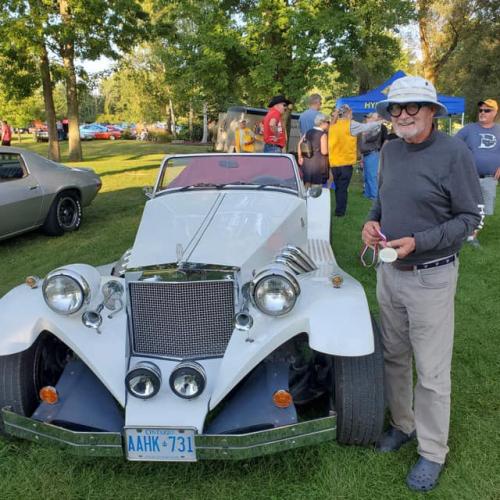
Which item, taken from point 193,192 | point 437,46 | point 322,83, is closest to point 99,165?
point 322,83

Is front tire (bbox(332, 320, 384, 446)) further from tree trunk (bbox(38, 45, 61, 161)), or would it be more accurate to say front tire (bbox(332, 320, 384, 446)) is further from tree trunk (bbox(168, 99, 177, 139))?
tree trunk (bbox(168, 99, 177, 139))

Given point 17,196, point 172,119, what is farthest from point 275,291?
point 172,119

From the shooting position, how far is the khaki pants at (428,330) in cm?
257

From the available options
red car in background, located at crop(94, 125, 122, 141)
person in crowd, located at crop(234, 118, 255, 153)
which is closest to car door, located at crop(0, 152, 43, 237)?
person in crowd, located at crop(234, 118, 255, 153)

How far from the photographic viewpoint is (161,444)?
8.11ft

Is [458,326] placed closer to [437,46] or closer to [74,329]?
[74,329]

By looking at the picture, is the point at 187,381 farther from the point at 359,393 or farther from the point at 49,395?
the point at 359,393

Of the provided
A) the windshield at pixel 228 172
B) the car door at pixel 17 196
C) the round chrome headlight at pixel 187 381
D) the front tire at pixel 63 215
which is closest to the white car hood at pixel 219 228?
the windshield at pixel 228 172

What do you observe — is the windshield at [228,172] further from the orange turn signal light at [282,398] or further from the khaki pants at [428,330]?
Result: the orange turn signal light at [282,398]

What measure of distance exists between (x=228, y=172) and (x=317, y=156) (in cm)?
432

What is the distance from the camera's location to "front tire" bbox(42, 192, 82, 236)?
26.6ft

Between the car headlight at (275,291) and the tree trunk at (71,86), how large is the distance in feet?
56.8

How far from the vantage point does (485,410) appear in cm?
327

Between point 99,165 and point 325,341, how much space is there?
59.0 feet
